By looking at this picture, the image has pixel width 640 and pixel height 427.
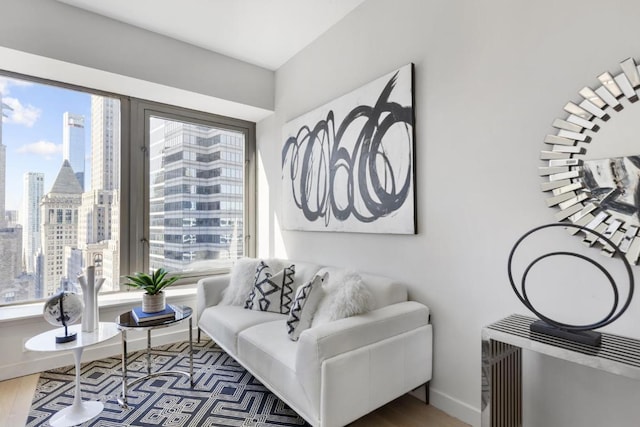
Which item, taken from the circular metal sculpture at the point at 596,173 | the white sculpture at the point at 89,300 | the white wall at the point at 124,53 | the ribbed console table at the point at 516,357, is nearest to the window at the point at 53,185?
the white wall at the point at 124,53

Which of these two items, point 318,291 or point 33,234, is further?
point 33,234

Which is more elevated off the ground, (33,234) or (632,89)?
(632,89)

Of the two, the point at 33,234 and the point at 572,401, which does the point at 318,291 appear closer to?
the point at 572,401

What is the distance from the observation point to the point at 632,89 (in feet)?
4.48

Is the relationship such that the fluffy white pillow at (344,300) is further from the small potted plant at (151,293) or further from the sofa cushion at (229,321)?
the small potted plant at (151,293)

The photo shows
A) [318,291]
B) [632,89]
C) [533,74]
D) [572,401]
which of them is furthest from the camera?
[318,291]

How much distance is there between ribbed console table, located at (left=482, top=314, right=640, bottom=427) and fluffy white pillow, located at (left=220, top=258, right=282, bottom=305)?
6.31 feet

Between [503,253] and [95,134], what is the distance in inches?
142

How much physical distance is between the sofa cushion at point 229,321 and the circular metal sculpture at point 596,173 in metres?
1.77

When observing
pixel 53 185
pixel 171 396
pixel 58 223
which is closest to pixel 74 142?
pixel 53 185

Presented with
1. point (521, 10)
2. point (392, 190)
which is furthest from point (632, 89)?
point (392, 190)

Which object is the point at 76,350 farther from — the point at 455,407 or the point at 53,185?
the point at 455,407

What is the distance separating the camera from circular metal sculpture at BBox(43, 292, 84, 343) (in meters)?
1.98

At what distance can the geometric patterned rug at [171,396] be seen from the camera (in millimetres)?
1989
